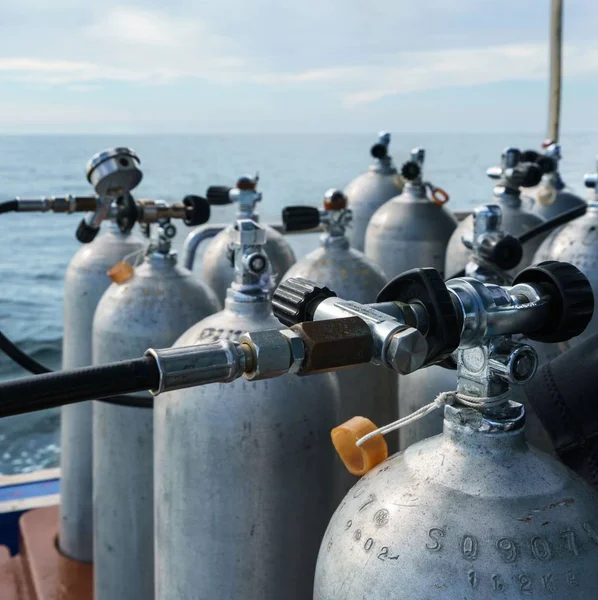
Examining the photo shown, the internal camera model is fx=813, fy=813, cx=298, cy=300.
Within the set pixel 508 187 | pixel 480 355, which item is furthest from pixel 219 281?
pixel 480 355

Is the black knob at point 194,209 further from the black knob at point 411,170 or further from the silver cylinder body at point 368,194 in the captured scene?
the silver cylinder body at point 368,194

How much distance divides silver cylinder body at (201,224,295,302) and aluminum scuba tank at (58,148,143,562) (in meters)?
0.20

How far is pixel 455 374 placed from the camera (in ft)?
2.83

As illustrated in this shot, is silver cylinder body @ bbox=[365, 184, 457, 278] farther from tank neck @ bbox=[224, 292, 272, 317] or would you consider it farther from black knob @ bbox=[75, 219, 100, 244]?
tank neck @ bbox=[224, 292, 272, 317]

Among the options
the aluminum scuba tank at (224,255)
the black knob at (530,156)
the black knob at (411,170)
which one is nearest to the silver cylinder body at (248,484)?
the aluminum scuba tank at (224,255)

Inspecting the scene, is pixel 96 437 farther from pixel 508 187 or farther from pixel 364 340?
pixel 508 187

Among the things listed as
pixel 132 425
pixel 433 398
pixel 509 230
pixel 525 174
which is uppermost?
pixel 525 174

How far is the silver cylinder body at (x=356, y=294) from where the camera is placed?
A: 1.10 meters

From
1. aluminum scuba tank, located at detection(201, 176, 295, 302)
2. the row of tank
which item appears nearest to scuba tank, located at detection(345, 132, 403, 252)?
the row of tank

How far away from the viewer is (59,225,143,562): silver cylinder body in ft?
4.41

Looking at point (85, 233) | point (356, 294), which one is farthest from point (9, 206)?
point (356, 294)

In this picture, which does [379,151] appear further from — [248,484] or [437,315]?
[437,315]

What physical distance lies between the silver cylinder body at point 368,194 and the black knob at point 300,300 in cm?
152

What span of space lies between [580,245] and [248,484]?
2.46ft
